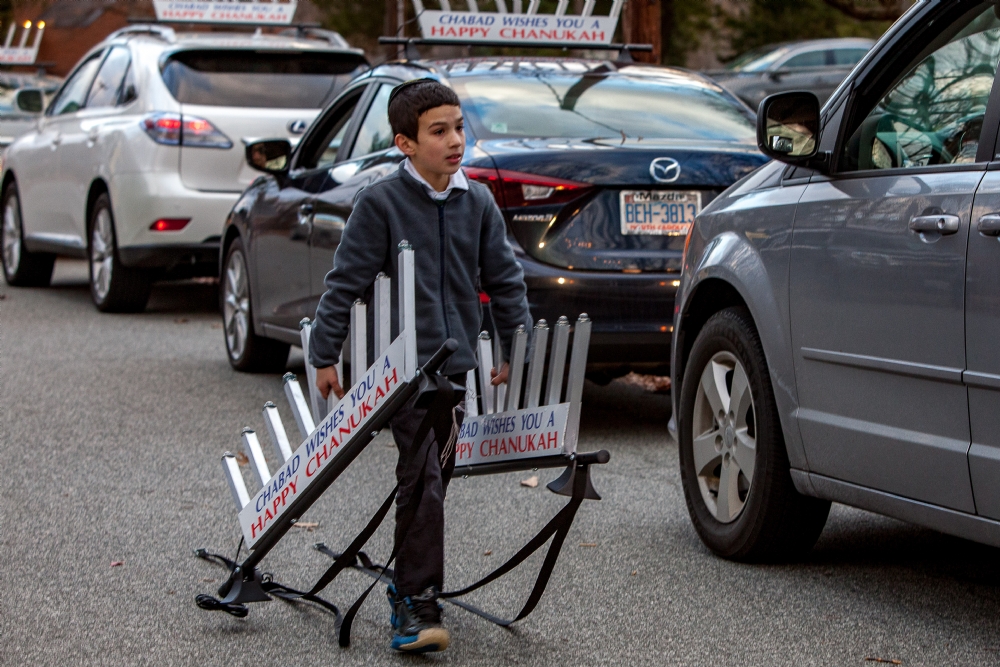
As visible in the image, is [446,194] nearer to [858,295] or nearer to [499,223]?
[499,223]

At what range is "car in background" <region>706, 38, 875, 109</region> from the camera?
1934 cm

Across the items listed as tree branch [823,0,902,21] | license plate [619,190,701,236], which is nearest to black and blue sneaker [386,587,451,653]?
license plate [619,190,701,236]

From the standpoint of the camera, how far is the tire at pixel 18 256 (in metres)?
13.5

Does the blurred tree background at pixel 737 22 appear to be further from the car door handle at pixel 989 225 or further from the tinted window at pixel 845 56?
the car door handle at pixel 989 225

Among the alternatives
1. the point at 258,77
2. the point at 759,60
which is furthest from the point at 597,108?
the point at 759,60

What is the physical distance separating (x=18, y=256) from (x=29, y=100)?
1.39 m

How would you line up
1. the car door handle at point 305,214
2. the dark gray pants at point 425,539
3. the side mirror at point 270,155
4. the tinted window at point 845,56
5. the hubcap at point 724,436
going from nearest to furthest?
1. the dark gray pants at point 425,539
2. the hubcap at point 724,436
3. the car door handle at point 305,214
4. the side mirror at point 270,155
5. the tinted window at point 845,56

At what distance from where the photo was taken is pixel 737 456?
4637mm

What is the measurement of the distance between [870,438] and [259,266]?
15.8 feet

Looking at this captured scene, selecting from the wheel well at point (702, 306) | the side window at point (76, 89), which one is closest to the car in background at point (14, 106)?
the side window at point (76, 89)

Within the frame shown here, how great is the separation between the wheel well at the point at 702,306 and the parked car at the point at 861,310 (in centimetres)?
1

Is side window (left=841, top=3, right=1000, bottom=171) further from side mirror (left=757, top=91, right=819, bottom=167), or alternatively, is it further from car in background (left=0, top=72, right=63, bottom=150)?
car in background (left=0, top=72, right=63, bottom=150)

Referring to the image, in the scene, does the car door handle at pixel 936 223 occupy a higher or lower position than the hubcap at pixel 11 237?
higher

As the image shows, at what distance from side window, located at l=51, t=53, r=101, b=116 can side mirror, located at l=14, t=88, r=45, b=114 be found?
1.12ft
